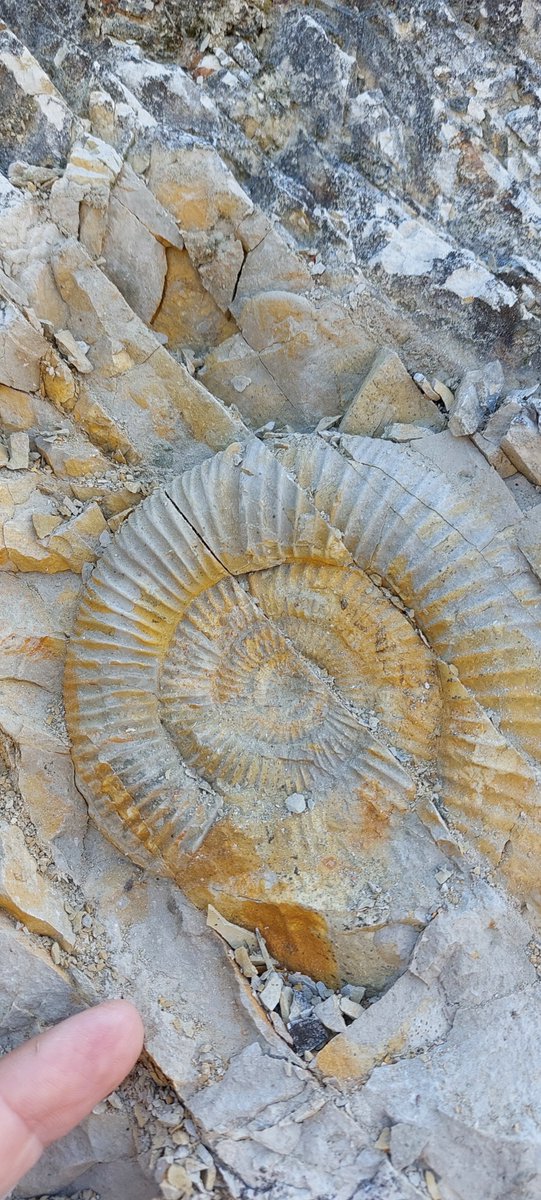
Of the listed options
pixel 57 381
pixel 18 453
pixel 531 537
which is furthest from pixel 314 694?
pixel 57 381

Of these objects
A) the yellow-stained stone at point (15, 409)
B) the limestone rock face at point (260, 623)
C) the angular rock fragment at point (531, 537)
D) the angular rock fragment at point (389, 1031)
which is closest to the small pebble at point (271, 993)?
the limestone rock face at point (260, 623)

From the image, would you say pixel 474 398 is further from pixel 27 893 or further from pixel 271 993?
pixel 27 893

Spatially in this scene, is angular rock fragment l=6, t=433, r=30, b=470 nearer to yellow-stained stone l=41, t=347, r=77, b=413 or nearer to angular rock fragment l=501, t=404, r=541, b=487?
yellow-stained stone l=41, t=347, r=77, b=413

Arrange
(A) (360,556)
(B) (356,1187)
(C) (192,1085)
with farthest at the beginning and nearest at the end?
(A) (360,556)
(C) (192,1085)
(B) (356,1187)

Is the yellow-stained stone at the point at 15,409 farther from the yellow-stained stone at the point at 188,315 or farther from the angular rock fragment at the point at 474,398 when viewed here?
the angular rock fragment at the point at 474,398

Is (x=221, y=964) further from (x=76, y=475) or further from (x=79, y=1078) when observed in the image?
(x=76, y=475)

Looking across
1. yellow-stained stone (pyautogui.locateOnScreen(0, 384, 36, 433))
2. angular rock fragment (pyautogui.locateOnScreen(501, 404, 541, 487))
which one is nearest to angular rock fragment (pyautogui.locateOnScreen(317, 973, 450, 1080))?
angular rock fragment (pyautogui.locateOnScreen(501, 404, 541, 487))

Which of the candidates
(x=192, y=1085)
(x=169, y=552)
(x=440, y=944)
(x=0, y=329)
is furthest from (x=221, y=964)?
(x=0, y=329)
